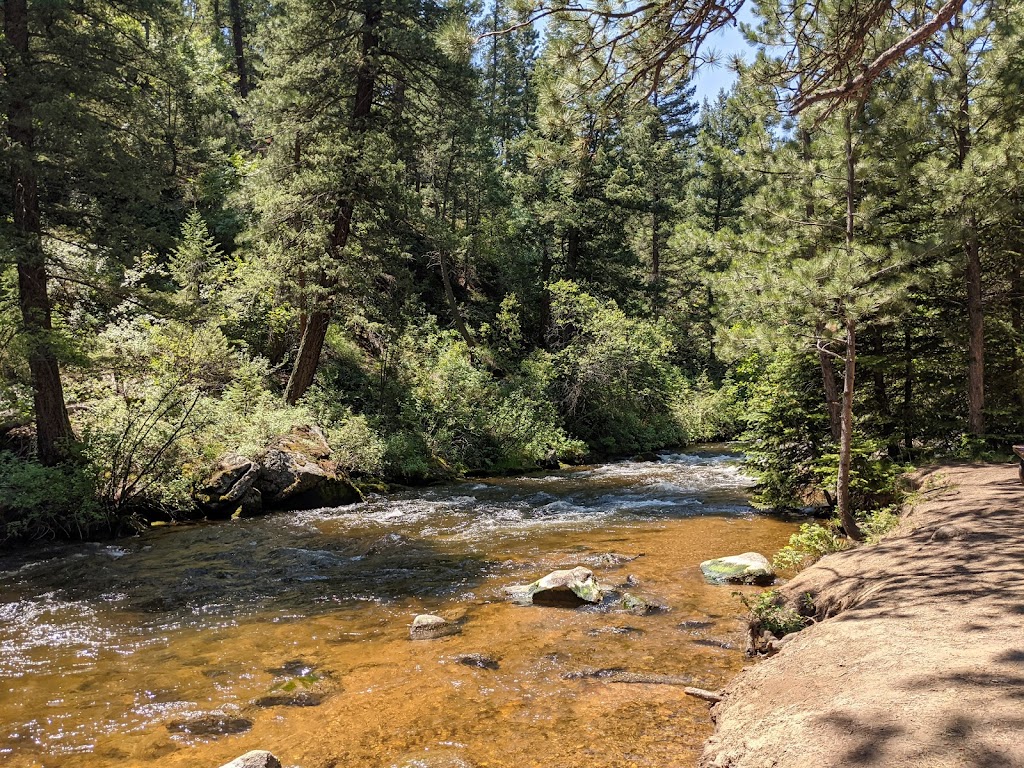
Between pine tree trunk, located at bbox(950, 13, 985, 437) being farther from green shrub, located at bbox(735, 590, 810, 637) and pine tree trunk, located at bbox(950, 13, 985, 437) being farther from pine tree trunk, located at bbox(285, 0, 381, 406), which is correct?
pine tree trunk, located at bbox(285, 0, 381, 406)

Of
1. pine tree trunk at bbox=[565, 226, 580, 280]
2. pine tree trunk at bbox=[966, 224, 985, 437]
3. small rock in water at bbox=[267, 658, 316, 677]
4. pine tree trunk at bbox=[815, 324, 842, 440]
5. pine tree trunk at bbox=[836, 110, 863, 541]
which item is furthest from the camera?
pine tree trunk at bbox=[565, 226, 580, 280]

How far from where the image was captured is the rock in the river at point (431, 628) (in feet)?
21.1

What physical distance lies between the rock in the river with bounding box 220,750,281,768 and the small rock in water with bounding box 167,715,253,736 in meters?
0.65

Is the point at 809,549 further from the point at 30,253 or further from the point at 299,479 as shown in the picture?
the point at 30,253

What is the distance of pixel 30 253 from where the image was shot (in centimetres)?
968

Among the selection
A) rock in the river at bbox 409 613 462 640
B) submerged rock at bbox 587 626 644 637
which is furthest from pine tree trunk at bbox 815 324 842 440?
rock in the river at bbox 409 613 462 640

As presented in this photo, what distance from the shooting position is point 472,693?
521cm

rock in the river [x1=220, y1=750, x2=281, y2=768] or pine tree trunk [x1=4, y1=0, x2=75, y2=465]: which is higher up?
pine tree trunk [x1=4, y1=0, x2=75, y2=465]

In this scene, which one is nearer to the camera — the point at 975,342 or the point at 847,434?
the point at 847,434

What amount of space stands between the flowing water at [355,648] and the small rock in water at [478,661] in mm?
37

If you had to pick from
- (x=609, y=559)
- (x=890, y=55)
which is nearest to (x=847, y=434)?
(x=609, y=559)

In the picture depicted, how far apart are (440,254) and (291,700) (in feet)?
65.8

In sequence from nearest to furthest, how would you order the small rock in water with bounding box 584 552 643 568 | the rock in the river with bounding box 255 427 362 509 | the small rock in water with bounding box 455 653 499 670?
the small rock in water with bounding box 455 653 499 670, the small rock in water with bounding box 584 552 643 568, the rock in the river with bounding box 255 427 362 509

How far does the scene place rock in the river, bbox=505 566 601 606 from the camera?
23.9 ft
